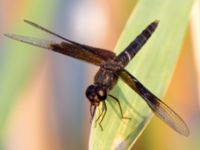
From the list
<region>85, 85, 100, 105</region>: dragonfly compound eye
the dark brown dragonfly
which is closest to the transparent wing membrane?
the dark brown dragonfly

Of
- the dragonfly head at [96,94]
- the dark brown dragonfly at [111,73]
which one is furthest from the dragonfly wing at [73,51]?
the dragonfly head at [96,94]

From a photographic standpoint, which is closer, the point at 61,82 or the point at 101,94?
the point at 101,94

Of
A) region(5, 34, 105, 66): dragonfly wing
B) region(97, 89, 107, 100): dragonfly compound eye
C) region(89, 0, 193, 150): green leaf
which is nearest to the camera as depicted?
region(89, 0, 193, 150): green leaf

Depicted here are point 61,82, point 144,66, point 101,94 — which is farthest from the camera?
point 61,82

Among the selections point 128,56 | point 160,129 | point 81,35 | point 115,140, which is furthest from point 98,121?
point 81,35

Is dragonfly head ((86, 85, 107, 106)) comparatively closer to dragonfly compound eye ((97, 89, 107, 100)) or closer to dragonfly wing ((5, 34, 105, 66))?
dragonfly compound eye ((97, 89, 107, 100))

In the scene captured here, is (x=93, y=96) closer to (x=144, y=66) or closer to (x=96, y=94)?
(x=96, y=94)

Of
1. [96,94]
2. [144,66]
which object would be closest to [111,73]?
[96,94]

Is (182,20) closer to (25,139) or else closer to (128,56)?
(128,56)
